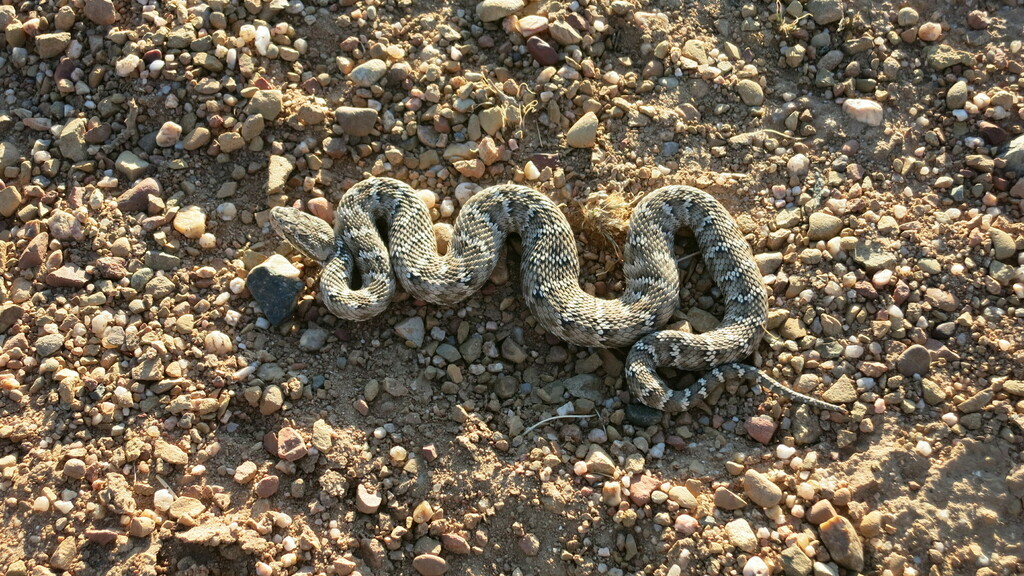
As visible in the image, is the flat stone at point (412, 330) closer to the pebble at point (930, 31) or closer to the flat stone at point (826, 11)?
the flat stone at point (826, 11)

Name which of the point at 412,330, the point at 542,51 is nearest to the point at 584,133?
the point at 542,51

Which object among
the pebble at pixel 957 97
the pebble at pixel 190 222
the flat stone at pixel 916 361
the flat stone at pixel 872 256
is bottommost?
the pebble at pixel 190 222

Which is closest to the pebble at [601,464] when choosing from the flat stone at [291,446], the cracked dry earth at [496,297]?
the cracked dry earth at [496,297]

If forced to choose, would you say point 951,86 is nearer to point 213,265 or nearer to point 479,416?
point 479,416

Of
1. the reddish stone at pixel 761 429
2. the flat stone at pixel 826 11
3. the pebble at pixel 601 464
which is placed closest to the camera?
the pebble at pixel 601 464

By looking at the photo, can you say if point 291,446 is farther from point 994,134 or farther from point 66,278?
point 994,134

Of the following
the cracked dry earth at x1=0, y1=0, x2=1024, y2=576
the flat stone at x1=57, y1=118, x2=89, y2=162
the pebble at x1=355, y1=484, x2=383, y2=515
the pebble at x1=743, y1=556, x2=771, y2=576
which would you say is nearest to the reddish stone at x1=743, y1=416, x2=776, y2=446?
the cracked dry earth at x1=0, y1=0, x2=1024, y2=576
